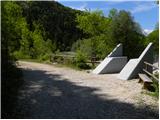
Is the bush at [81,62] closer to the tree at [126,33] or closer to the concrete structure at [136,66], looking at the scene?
the tree at [126,33]

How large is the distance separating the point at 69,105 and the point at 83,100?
33.6 inches

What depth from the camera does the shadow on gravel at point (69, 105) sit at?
941 centimetres

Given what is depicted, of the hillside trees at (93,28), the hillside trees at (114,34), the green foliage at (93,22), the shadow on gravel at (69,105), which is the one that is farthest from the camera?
the green foliage at (93,22)

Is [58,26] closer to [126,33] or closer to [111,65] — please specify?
[126,33]

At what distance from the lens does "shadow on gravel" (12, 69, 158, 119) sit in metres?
9.41

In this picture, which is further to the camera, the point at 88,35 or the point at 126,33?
the point at 88,35

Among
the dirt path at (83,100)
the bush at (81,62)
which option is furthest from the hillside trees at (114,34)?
the dirt path at (83,100)

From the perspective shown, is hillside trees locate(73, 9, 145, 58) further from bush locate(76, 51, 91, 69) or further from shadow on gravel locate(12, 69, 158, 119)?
shadow on gravel locate(12, 69, 158, 119)

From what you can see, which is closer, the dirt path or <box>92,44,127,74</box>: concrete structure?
the dirt path

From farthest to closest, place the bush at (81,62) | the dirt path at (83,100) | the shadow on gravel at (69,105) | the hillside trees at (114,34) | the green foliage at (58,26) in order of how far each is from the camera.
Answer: the green foliage at (58,26), the hillside trees at (114,34), the bush at (81,62), the dirt path at (83,100), the shadow on gravel at (69,105)

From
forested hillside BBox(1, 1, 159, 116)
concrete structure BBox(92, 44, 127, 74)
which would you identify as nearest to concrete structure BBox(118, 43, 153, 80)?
concrete structure BBox(92, 44, 127, 74)

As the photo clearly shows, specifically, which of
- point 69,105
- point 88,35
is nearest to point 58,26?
point 88,35

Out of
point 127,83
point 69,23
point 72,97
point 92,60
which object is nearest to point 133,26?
point 92,60

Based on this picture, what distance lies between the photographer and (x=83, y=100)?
36.8ft
